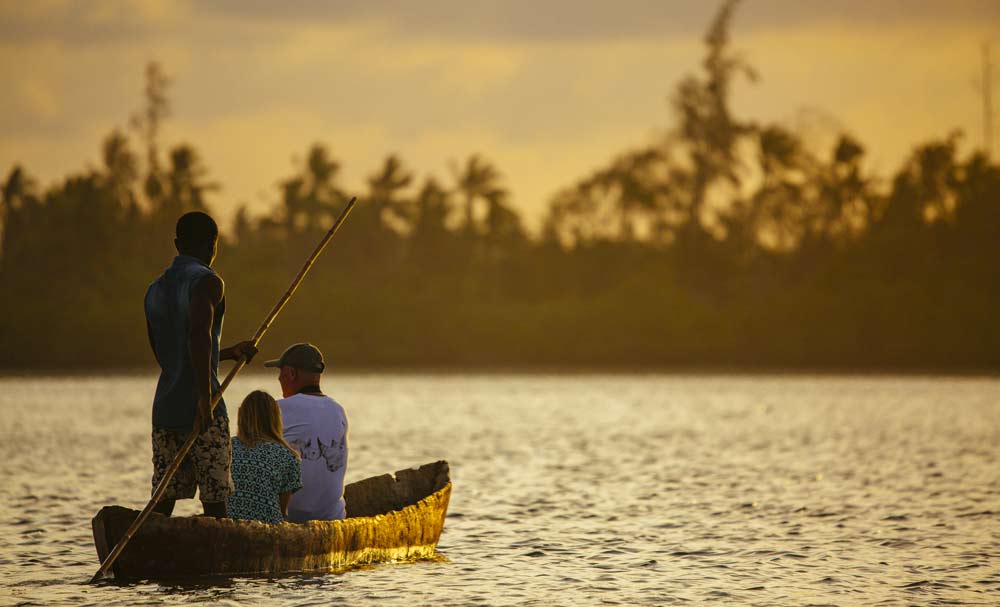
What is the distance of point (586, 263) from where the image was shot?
341 feet

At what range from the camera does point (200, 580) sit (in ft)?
40.5

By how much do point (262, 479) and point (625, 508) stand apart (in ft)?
28.4

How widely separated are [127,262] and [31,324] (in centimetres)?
791

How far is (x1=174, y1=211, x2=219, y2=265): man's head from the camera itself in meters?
11.0

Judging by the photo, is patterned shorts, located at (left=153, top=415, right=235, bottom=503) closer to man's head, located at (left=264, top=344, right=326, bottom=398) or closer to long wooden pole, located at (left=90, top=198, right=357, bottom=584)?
long wooden pole, located at (left=90, top=198, right=357, bottom=584)

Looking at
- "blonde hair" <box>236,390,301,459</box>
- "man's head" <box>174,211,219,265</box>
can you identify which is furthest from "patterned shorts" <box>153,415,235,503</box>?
"man's head" <box>174,211,219,265</box>

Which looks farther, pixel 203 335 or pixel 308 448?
pixel 308 448

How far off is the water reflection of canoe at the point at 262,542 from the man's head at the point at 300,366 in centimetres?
121

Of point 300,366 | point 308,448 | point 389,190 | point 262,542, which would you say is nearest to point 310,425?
point 308,448

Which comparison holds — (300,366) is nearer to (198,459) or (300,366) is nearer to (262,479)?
(262,479)

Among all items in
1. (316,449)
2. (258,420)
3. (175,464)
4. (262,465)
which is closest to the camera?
(175,464)

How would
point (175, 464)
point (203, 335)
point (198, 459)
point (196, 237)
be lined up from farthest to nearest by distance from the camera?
point (196, 237), point (198, 459), point (175, 464), point (203, 335)

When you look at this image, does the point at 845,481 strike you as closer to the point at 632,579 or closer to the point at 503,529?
the point at 503,529

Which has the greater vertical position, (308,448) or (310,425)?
(310,425)
